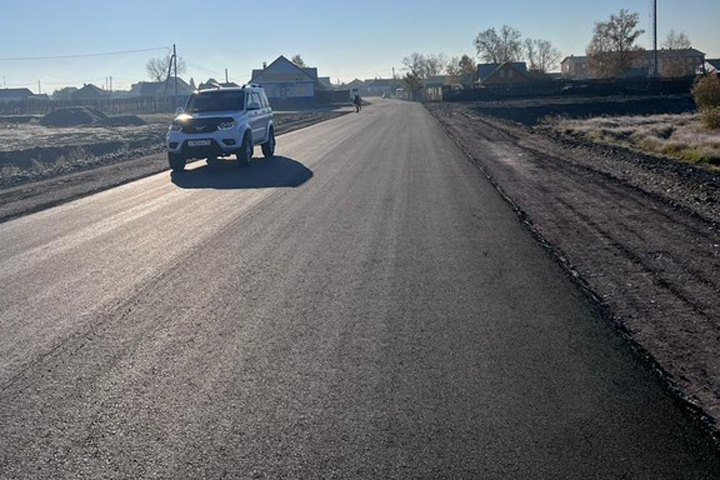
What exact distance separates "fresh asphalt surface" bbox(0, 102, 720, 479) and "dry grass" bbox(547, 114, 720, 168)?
14063 mm

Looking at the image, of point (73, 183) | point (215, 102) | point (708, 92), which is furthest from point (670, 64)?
point (73, 183)

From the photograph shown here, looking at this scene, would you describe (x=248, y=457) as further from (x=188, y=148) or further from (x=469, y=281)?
(x=188, y=148)

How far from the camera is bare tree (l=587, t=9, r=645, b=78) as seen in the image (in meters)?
116

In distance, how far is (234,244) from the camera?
10.2 meters

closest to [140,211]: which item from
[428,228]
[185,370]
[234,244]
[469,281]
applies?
[234,244]

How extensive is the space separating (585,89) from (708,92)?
38636mm

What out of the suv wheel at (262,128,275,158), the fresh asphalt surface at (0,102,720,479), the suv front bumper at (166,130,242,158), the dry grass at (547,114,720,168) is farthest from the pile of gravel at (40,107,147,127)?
the fresh asphalt surface at (0,102,720,479)

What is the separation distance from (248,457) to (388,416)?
94 centimetres

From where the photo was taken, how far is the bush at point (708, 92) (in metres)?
42.9

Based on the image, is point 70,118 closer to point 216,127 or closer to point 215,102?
point 215,102

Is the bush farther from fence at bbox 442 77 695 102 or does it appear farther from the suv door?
fence at bbox 442 77 695 102

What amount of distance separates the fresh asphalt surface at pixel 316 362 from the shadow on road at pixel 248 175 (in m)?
5.72

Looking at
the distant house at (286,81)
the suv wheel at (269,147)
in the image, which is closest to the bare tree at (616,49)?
the distant house at (286,81)

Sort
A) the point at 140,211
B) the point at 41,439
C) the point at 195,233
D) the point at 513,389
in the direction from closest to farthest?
1. the point at 41,439
2. the point at 513,389
3. the point at 195,233
4. the point at 140,211
